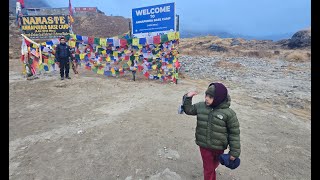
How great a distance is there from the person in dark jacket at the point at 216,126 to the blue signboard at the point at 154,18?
8120mm

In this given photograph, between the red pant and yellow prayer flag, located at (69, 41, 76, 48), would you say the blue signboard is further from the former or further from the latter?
the red pant

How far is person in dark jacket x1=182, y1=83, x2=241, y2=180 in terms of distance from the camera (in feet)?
10.1

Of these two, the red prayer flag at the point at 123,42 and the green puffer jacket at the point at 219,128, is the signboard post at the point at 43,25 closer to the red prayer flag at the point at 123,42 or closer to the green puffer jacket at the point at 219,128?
the red prayer flag at the point at 123,42

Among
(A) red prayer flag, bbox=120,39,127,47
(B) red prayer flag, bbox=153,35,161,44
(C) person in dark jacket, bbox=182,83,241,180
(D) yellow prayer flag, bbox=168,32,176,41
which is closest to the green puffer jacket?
(C) person in dark jacket, bbox=182,83,241,180

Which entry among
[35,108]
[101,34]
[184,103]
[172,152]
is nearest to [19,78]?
[35,108]

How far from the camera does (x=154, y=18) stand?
1141cm

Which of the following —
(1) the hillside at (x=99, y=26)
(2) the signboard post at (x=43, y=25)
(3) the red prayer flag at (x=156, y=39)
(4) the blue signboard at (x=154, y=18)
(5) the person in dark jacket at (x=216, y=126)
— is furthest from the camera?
(1) the hillside at (x=99, y=26)

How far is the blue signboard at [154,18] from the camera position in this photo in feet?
35.8

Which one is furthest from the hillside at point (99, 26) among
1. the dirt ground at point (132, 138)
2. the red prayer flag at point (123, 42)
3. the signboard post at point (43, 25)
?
the dirt ground at point (132, 138)

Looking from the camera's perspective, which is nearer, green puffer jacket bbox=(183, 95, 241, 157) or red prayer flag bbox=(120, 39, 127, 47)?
green puffer jacket bbox=(183, 95, 241, 157)

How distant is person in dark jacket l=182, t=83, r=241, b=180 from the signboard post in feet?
68.7

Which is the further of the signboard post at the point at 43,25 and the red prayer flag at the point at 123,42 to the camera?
the signboard post at the point at 43,25

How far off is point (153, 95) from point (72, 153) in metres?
4.54

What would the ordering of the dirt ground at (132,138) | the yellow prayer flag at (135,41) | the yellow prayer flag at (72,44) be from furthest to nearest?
the yellow prayer flag at (72,44) < the yellow prayer flag at (135,41) < the dirt ground at (132,138)
